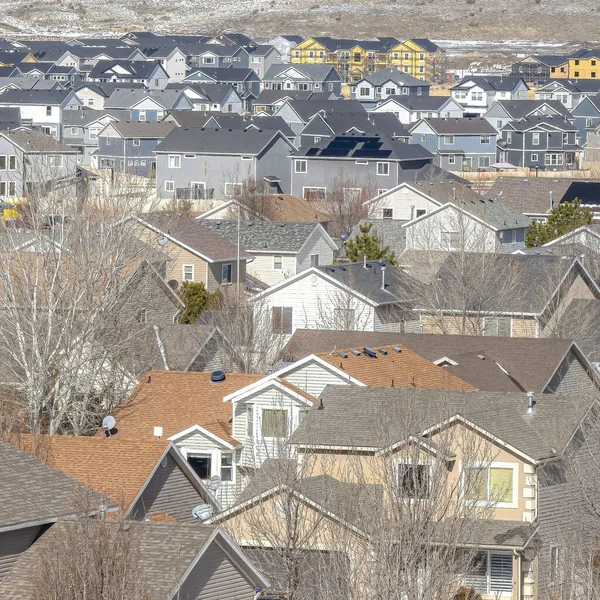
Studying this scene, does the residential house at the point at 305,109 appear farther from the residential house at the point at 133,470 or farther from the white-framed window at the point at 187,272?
the residential house at the point at 133,470

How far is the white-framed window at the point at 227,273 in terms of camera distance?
55250 millimetres

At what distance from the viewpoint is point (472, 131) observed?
4232 inches

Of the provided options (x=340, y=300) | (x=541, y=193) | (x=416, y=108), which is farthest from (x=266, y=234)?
(x=416, y=108)

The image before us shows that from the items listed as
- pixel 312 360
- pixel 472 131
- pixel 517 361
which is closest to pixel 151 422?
pixel 312 360

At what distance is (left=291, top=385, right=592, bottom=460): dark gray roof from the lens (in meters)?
25.7

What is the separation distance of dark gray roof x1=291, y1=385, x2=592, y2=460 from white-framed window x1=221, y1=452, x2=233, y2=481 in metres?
3.30

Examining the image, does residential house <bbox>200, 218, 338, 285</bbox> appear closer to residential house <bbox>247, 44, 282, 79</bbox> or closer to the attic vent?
the attic vent

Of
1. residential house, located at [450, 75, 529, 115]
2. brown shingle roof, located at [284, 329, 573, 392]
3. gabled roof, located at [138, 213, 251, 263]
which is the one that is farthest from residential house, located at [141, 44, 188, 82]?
brown shingle roof, located at [284, 329, 573, 392]

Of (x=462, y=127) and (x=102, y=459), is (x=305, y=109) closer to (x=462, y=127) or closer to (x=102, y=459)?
(x=462, y=127)

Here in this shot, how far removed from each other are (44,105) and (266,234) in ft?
205

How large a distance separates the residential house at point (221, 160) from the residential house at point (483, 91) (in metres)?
52.7

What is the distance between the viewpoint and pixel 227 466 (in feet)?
101

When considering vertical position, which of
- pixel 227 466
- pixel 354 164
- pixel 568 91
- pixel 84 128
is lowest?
pixel 227 466

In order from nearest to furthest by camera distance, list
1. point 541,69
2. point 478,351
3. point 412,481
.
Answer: point 412,481 → point 478,351 → point 541,69
